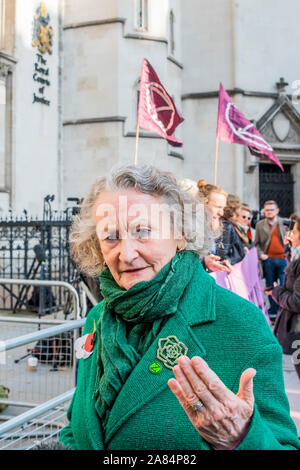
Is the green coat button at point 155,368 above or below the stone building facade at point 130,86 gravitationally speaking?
below

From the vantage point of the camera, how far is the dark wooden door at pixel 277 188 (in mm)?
18188

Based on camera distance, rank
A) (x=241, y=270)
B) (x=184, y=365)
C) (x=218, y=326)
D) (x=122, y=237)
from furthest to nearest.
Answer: (x=241, y=270)
(x=122, y=237)
(x=218, y=326)
(x=184, y=365)

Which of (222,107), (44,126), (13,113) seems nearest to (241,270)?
(222,107)

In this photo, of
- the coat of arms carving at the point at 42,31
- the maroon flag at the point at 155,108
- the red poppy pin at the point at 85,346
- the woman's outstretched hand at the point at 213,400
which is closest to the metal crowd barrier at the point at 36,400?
the red poppy pin at the point at 85,346

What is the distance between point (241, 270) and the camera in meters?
4.43

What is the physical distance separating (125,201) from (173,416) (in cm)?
72

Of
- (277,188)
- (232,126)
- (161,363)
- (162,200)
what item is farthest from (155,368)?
(277,188)

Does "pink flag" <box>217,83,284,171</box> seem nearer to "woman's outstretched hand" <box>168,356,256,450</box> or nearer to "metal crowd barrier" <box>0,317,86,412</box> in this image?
"metal crowd barrier" <box>0,317,86,412</box>

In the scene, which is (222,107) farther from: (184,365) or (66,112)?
(66,112)

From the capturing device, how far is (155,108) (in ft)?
22.0

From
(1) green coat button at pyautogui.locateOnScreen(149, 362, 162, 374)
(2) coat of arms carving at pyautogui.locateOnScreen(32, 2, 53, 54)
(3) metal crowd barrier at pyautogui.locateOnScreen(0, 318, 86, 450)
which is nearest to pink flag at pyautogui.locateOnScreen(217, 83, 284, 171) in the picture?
(3) metal crowd barrier at pyautogui.locateOnScreen(0, 318, 86, 450)

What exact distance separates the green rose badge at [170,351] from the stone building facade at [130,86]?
9.56 meters

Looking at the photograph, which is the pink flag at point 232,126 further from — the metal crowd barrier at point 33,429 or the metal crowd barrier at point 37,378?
the metal crowd barrier at point 33,429

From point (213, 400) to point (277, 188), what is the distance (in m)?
18.1
